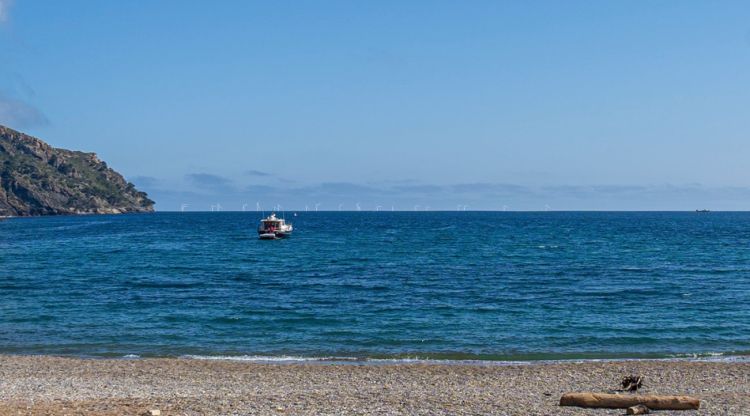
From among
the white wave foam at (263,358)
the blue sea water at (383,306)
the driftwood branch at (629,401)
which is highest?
the driftwood branch at (629,401)

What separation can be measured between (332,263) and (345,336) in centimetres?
3786

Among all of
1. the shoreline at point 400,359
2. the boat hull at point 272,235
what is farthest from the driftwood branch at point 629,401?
the boat hull at point 272,235

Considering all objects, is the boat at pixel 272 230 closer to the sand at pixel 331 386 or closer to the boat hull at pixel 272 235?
the boat hull at pixel 272 235

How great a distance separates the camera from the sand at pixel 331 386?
1777 centimetres

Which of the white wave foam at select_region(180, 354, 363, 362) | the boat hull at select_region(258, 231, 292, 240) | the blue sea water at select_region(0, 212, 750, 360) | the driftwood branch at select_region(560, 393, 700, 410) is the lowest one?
the white wave foam at select_region(180, 354, 363, 362)

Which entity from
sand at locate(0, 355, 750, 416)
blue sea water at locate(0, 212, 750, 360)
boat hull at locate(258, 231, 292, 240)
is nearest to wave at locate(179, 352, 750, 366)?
blue sea water at locate(0, 212, 750, 360)

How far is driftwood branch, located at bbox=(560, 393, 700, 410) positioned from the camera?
17.6 meters

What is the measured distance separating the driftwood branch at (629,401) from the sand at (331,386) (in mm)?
334

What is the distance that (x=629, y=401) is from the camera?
17969mm

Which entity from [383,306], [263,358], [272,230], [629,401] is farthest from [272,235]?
[629,401]

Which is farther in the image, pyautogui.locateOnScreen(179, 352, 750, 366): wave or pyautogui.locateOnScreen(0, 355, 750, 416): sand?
pyautogui.locateOnScreen(179, 352, 750, 366): wave

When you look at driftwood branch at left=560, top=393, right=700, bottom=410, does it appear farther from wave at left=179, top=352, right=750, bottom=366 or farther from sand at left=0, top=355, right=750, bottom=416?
wave at left=179, top=352, right=750, bottom=366

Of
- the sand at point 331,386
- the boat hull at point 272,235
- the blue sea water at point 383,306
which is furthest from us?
the boat hull at point 272,235

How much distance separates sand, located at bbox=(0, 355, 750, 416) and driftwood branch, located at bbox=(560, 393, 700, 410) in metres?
0.33
